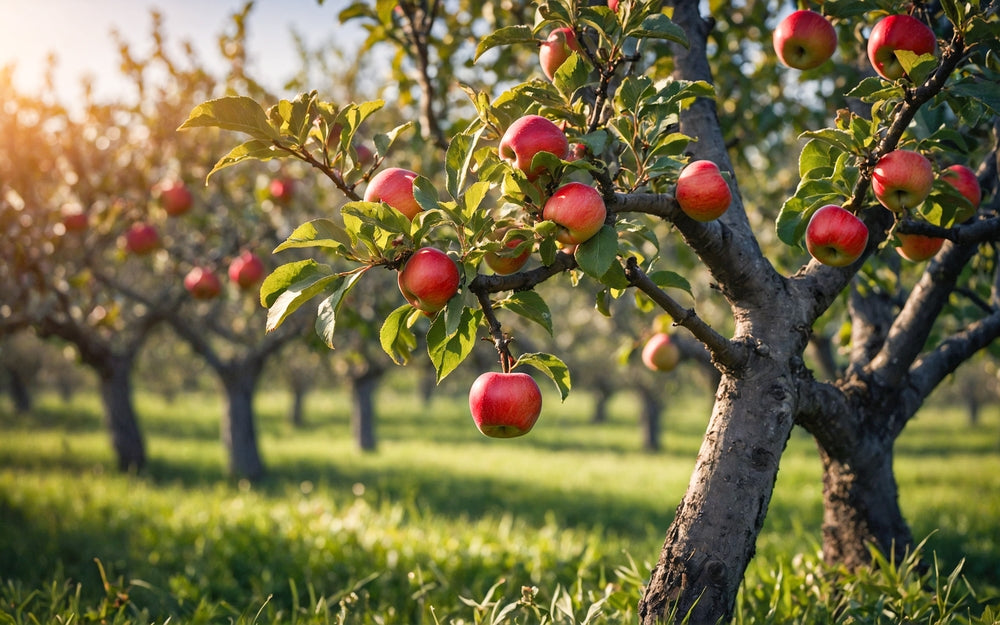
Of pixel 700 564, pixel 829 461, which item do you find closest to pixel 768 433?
pixel 700 564

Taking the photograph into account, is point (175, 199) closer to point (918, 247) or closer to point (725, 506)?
point (725, 506)

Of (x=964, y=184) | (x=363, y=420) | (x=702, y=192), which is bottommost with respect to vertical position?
(x=363, y=420)

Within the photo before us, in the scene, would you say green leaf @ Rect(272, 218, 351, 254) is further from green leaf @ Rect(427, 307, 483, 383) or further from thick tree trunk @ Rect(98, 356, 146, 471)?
thick tree trunk @ Rect(98, 356, 146, 471)

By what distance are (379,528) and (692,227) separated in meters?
3.92

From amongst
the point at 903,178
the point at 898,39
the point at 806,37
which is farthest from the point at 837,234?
the point at 806,37

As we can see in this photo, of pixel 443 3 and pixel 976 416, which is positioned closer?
pixel 443 3

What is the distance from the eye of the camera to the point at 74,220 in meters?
5.75

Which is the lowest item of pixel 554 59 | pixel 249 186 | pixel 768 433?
pixel 768 433

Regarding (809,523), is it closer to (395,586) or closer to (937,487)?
(937,487)

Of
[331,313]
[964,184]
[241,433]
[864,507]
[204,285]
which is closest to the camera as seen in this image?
[331,313]

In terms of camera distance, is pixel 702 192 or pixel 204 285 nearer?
pixel 702 192

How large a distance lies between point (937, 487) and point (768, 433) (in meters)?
9.61

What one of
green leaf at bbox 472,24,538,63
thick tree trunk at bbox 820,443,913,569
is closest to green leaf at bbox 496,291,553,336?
green leaf at bbox 472,24,538,63

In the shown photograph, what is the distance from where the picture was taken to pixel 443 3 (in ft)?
15.0
